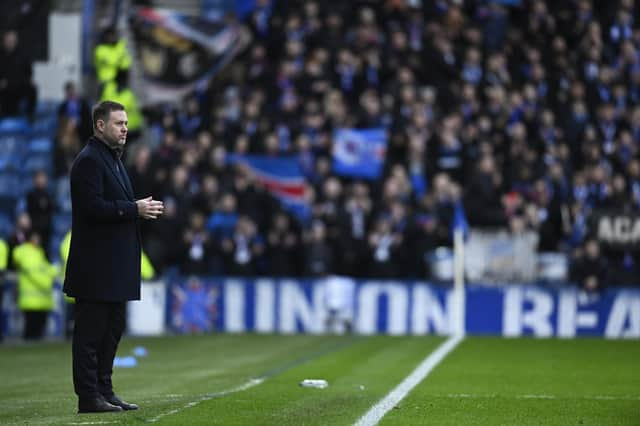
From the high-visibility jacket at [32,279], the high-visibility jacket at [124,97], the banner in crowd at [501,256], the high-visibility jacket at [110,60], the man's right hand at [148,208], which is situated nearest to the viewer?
the man's right hand at [148,208]

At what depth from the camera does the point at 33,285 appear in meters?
21.0

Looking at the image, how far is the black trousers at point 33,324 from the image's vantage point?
68.7 ft

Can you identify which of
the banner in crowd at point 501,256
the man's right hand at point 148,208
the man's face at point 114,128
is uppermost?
the man's face at point 114,128

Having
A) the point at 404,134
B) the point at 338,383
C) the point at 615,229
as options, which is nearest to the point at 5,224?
the point at 404,134

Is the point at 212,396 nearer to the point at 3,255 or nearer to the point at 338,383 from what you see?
the point at 338,383

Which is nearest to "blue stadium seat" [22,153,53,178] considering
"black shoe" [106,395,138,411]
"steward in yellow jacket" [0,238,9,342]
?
"steward in yellow jacket" [0,238,9,342]

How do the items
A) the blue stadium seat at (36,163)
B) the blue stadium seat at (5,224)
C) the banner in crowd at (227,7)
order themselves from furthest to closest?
the banner in crowd at (227,7) < the blue stadium seat at (36,163) < the blue stadium seat at (5,224)

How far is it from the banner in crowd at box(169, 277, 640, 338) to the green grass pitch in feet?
7.88

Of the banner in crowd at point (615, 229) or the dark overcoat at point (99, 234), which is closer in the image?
the dark overcoat at point (99, 234)

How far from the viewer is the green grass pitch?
9000 mm

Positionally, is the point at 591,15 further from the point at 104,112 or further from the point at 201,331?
the point at 104,112

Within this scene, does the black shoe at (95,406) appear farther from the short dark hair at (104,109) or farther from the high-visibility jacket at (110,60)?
the high-visibility jacket at (110,60)

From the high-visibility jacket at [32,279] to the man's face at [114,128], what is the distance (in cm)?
1213

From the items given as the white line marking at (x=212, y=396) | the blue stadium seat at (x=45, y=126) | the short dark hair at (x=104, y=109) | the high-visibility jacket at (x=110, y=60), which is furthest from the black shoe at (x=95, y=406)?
the blue stadium seat at (x=45, y=126)
